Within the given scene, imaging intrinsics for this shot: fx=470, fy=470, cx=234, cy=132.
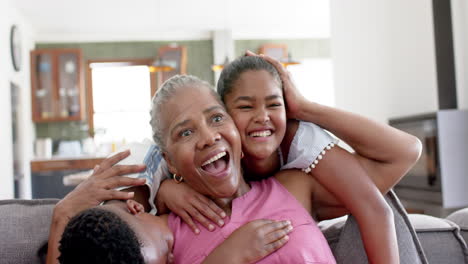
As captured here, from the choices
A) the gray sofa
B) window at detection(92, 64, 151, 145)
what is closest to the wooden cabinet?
window at detection(92, 64, 151, 145)

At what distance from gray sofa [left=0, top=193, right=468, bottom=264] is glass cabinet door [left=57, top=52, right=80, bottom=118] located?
653cm

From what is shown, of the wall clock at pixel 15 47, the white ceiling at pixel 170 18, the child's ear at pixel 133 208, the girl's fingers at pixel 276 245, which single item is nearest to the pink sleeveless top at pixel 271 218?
the girl's fingers at pixel 276 245

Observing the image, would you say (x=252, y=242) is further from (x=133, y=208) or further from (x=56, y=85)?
(x=56, y=85)

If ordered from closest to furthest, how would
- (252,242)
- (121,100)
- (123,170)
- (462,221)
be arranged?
(252,242)
(123,170)
(462,221)
(121,100)

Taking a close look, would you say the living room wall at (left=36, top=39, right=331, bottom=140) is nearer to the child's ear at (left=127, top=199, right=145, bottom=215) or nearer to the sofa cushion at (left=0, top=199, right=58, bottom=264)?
the sofa cushion at (left=0, top=199, right=58, bottom=264)

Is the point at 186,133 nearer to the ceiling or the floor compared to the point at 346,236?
→ nearer to the ceiling

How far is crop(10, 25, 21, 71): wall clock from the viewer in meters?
5.93

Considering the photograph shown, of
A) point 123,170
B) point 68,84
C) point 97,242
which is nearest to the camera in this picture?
point 97,242

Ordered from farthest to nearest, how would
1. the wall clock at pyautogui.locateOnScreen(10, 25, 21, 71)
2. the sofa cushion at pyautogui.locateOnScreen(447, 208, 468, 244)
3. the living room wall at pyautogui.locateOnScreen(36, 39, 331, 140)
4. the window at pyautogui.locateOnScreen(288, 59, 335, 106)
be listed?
the window at pyautogui.locateOnScreen(288, 59, 335, 106) < the living room wall at pyautogui.locateOnScreen(36, 39, 331, 140) < the wall clock at pyautogui.locateOnScreen(10, 25, 21, 71) < the sofa cushion at pyautogui.locateOnScreen(447, 208, 468, 244)

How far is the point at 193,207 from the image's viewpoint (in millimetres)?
1086

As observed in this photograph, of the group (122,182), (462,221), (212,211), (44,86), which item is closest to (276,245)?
(212,211)

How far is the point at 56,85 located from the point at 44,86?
177mm

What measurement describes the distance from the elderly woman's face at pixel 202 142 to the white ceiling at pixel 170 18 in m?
5.41

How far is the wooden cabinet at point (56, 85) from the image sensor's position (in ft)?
23.9
